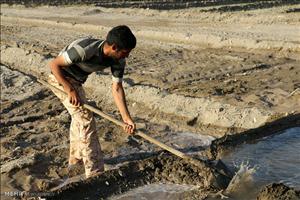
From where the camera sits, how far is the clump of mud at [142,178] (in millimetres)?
4977

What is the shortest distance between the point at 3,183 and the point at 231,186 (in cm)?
244

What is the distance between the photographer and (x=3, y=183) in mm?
5648

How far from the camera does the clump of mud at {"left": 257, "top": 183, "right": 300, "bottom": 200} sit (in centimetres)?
459

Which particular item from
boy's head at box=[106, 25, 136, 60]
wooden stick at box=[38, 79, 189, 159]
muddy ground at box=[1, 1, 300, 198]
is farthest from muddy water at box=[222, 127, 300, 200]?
boy's head at box=[106, 25, 136, 60]

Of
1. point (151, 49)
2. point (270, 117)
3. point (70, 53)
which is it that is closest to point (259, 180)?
point (270, 117)

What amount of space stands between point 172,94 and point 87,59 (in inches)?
124

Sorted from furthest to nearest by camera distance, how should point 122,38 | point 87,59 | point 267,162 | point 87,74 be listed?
point 267,162, point 87,74, point 87,59, point 122,38

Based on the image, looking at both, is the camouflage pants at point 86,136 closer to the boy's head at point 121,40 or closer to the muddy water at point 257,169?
the muddy water at point 257,169

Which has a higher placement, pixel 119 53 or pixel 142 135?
pixel 119 53

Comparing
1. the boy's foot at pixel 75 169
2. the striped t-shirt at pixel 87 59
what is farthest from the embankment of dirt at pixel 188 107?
the striped t-shirt at pixel 87 59

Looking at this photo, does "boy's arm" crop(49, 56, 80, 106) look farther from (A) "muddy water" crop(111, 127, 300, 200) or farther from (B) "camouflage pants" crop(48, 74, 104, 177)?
(A) "muddy water" crop(111, 127, 300, 200)

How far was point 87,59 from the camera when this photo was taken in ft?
16.4

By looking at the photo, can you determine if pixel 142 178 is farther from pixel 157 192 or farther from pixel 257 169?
pixel 257 169

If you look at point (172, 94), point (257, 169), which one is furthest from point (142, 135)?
point (172, 94)
